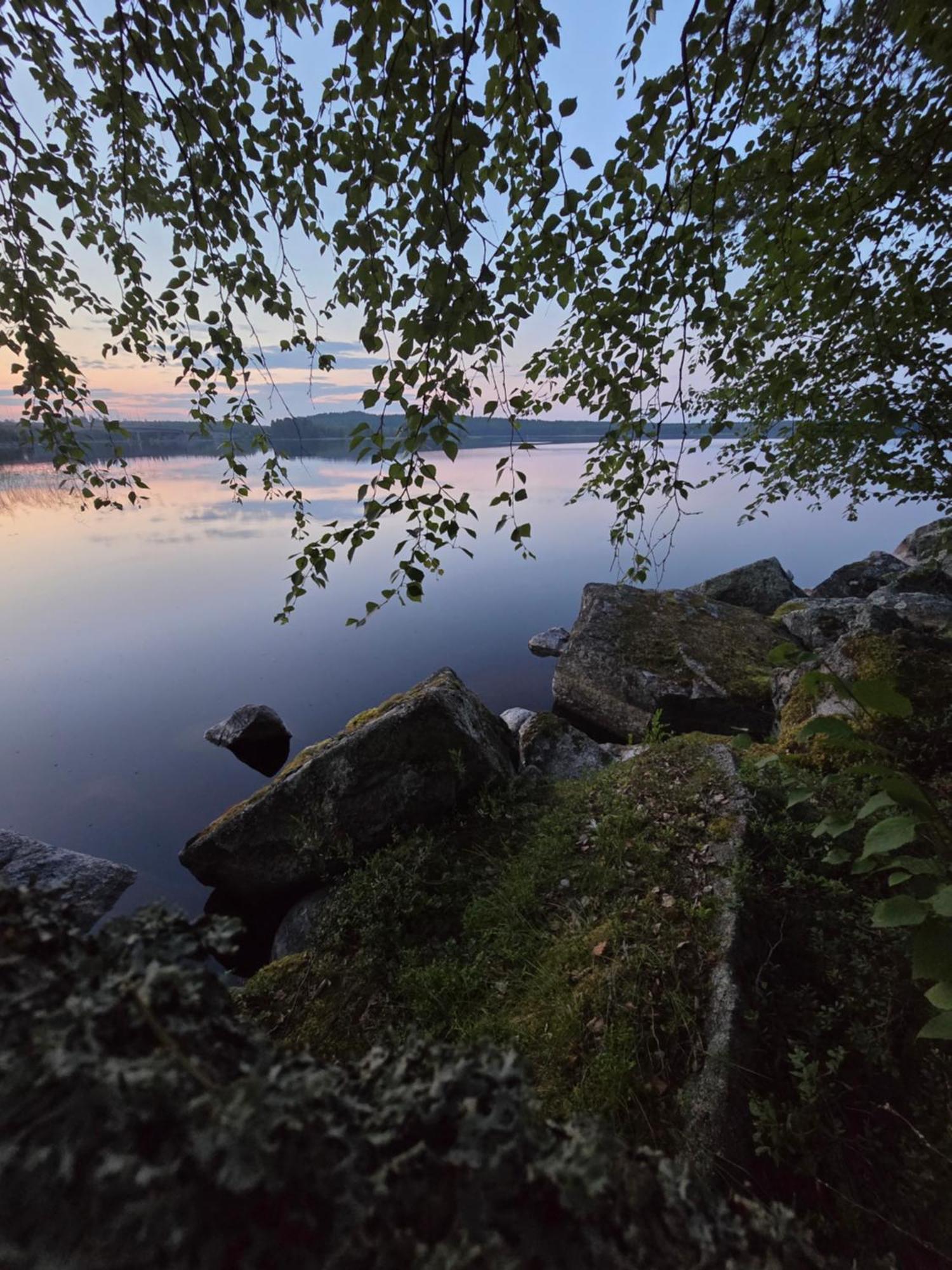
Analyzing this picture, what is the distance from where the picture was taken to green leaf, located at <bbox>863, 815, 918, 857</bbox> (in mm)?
2240

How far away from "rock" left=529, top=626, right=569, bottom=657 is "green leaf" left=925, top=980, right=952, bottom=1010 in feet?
46.7

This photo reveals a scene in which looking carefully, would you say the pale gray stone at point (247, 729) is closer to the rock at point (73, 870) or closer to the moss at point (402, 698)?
the rock at point (73, 870)

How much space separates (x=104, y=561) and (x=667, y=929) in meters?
31.7

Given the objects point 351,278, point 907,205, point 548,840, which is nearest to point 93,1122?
point 351,278

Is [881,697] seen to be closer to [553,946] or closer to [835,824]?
[835,824]

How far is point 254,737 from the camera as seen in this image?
38.1 feet

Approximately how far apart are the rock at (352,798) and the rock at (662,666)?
4.23 m

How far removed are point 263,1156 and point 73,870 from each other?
8.91 meters

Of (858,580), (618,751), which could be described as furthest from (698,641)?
(858,580)

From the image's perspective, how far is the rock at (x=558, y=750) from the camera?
749 cm

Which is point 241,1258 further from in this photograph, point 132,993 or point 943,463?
point 943,463

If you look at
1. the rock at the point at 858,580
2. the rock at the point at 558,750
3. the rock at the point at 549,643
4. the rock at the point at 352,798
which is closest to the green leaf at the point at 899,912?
the rock at the point at 352,798

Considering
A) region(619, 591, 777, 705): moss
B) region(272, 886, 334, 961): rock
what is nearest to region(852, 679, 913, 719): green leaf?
region(272, 886, 334, 961): rock

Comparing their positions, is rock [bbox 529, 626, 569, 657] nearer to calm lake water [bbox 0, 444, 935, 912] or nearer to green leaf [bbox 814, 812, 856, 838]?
calm lake water [bbox 0, 444, 935, 912]
